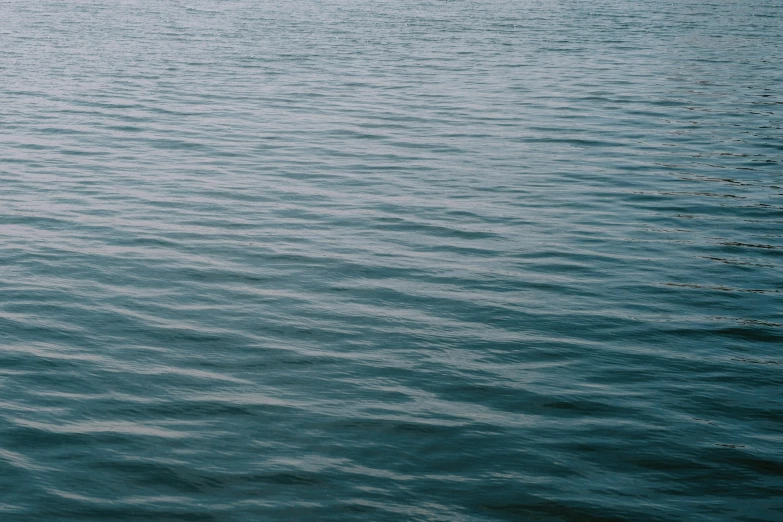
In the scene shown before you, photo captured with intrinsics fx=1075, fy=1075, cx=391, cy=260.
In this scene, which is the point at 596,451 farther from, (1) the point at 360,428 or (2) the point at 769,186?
(2) the point at 769,186

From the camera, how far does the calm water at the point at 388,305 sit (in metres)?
8.30

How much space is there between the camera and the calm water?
27.2 feet

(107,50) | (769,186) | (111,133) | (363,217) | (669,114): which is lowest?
(363,217)

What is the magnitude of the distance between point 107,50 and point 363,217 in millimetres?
21833

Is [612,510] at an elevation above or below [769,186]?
below

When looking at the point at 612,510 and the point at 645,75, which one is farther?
the point at 645,75

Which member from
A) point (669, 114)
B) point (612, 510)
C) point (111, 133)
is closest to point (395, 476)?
point (612, 510)

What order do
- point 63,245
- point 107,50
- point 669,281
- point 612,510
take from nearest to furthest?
point 612,510, point 669,281, point 63,245, point 107,50

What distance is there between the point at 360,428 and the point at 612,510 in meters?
2.27

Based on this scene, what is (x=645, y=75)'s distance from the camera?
102 feet

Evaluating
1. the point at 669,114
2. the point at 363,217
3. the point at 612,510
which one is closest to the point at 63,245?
the point at 363,217

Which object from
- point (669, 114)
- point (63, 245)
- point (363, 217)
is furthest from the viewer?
point (669, 114)

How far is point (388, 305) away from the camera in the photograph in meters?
12.1

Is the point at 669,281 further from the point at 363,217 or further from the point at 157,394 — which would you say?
the point at 157,394
